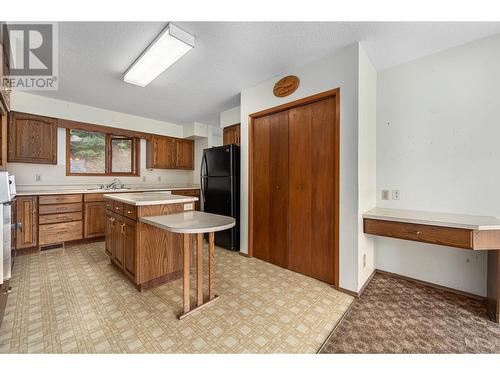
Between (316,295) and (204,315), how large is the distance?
1031 mm

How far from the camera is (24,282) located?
210cm

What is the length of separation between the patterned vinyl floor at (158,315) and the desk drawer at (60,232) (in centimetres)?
64

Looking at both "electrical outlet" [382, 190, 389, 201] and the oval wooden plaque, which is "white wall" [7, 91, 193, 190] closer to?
the oval wooden plaque

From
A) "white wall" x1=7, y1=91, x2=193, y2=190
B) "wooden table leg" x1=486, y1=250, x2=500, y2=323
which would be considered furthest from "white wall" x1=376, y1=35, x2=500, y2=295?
"white wall" x1=7, y1=91, x2=193, y2=190

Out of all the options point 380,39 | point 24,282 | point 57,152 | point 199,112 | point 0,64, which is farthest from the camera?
point 199,112

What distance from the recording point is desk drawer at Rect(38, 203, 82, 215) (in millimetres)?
2992

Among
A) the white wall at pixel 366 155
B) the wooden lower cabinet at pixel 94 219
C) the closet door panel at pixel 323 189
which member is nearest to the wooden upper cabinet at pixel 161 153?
the wooden lower cabinet at pixel 94 219

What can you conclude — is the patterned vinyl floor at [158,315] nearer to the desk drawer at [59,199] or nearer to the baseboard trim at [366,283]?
the baseboard trim at [366,283]

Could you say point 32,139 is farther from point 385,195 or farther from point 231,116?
point 385,195

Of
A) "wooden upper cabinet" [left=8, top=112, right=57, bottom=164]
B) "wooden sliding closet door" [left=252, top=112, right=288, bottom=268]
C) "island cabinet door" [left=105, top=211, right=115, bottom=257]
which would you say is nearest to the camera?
"island cabinet door" [left=105, top=211, right=115, bottom=257]

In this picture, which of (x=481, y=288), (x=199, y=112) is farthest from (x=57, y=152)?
(x=481, y=288)

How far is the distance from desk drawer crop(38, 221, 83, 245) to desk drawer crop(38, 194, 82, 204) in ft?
1.11

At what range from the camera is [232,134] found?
12.3 feet
